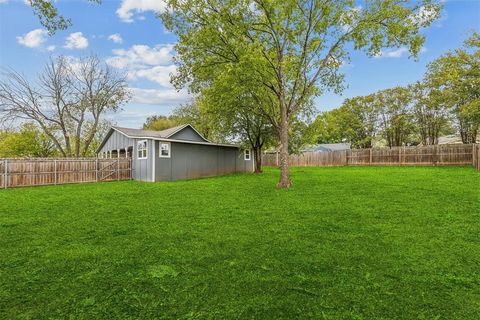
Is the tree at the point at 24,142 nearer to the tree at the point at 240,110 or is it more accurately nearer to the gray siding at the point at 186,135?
the gray siding at the point at 186,135

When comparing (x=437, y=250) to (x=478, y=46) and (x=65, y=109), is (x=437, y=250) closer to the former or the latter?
(x=478, y=46)

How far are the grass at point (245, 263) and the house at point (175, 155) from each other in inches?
327

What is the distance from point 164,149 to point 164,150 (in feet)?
0.19

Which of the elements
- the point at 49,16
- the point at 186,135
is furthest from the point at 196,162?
the point at 49,16

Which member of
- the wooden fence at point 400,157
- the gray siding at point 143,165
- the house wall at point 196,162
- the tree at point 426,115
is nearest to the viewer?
the gray siding at point 143,165

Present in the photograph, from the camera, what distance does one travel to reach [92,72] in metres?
25.1

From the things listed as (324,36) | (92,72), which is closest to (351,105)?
(324,36)

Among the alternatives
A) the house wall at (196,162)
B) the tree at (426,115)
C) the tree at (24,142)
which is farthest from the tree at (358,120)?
the tree at (24,142)

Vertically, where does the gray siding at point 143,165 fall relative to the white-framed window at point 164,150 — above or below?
below

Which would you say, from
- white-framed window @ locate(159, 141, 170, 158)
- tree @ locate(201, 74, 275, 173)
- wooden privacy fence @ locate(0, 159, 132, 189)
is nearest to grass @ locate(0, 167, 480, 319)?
tree @ locate(201, 74, 275, 173)

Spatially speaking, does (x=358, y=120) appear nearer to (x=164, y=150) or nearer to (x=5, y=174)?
(x=164, y=150)

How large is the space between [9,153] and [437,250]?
36.2 m

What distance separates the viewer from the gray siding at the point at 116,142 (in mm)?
17067

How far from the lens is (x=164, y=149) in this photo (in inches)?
586
